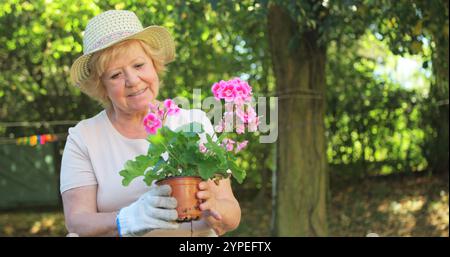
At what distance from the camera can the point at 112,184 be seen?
2.21m

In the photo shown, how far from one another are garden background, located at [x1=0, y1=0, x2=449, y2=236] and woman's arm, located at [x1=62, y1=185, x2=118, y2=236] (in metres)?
3.83

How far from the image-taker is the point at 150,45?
225 centimetres

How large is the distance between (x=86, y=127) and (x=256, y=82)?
6.02 meters

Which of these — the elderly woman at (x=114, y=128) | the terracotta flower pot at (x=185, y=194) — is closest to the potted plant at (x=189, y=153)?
the terracotta flower pot at (x=185, y=194)

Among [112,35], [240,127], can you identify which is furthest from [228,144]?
[112,35]

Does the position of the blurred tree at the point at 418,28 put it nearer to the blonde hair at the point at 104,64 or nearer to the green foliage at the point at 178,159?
the blonde hair at the point at 104,64

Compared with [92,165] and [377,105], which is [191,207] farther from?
[377,105]

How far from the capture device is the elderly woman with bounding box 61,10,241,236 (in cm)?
209

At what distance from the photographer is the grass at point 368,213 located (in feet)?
24.5

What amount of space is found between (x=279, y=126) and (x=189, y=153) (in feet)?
13.7

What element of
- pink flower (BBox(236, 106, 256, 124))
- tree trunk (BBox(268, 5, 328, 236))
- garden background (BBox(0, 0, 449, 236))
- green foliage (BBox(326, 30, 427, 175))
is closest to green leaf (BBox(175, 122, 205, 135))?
pink flower (BBox(236, 106, 256, 124))

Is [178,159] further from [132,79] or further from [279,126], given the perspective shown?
[279,126]

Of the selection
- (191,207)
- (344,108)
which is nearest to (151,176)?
(191,207)

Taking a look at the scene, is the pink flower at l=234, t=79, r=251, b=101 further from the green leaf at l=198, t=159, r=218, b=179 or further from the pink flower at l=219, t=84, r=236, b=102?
the green leaf at l=198, t=159, r=218, b=179
